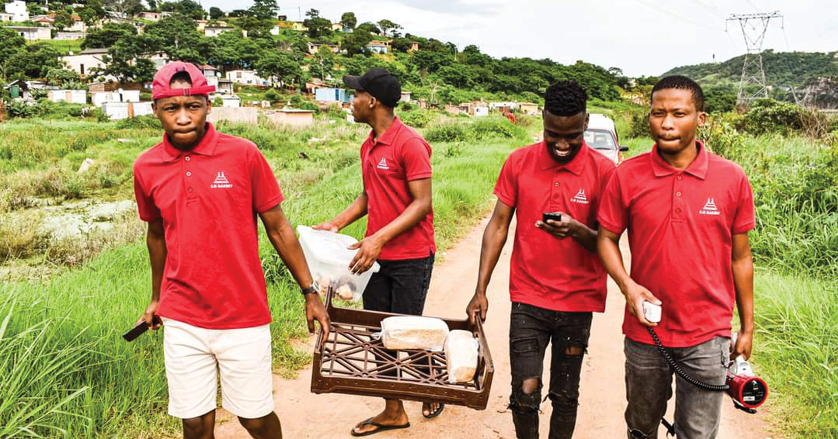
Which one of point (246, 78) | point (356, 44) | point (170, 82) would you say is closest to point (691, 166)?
point (170, 82)

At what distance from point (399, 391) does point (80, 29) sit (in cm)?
Result: 12299

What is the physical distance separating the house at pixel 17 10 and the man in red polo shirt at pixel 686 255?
461 feet

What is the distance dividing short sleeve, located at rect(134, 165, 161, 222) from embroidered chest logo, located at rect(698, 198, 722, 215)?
2.28 meters

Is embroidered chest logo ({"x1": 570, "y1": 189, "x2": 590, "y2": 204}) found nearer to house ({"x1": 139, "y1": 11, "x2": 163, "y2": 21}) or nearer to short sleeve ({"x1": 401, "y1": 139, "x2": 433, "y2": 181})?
short sleeve ({"x1": 401, "y1": 139, "x2": 433, "y2": 181})

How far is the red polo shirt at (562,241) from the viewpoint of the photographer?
2.90 m

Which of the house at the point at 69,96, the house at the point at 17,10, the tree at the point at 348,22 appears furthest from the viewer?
the tree at the point at 348,22

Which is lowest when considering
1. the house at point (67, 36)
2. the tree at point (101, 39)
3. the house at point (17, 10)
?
the tree at point (101, 39)

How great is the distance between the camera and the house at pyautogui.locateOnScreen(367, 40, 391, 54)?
115m

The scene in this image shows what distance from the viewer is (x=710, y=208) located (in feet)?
8.12

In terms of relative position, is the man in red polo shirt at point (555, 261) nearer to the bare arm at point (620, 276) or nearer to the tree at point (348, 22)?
the bare arm at point (620, 276)

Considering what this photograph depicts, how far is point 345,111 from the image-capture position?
2000 inches

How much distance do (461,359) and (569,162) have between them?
106 centimetres

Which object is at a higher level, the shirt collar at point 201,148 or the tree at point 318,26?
the tree at point 318,26

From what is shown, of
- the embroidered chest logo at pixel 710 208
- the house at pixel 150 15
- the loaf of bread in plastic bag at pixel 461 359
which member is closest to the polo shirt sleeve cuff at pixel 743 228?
the embroidered chest logo at pixel 710 208
